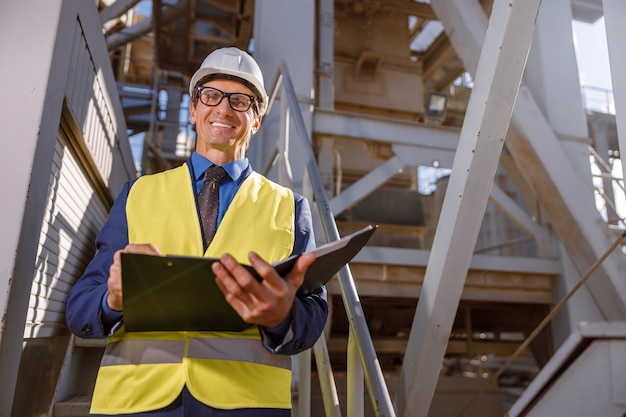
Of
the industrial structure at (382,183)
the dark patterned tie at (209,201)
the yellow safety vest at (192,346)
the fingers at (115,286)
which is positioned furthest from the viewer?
the industrial structure at (382,183)

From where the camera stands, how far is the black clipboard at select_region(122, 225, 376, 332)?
97 centimetres

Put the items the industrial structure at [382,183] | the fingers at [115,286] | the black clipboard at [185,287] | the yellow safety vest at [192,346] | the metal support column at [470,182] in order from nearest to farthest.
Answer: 1. the black clipboard at [185,287]
2. the fingers at [115,286]
3. the yellow safety vest at [192,346]
4. the industrial structure at [382,183]
5. the metal support column at [470,182]

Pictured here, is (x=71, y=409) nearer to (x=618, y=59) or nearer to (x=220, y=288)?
(x=220, y=288)

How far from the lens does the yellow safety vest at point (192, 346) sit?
46.6 inches

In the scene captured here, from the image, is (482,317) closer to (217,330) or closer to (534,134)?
(534,134)

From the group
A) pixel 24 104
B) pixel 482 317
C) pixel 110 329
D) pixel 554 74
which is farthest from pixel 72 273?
pixel 482 317

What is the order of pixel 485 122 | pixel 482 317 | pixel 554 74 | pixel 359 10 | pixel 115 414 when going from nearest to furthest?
pixel 115 414
pixel 485 122
pixel 554 74
pixel 482 317
pixel 359 10

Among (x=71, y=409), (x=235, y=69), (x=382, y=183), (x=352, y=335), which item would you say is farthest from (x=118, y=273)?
(x=382, y=183)

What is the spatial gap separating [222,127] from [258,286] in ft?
2.09

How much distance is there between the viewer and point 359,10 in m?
7.06

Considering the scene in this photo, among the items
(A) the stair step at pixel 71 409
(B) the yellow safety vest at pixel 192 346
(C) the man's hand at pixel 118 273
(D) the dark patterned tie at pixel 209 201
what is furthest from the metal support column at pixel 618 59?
(A) the stair step at pixel 71 409

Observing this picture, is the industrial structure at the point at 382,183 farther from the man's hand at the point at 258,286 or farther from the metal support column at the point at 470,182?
the man's hand at the point at 258,286

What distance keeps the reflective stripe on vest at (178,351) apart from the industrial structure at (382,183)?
1.45 feet

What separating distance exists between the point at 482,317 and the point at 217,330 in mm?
5032
